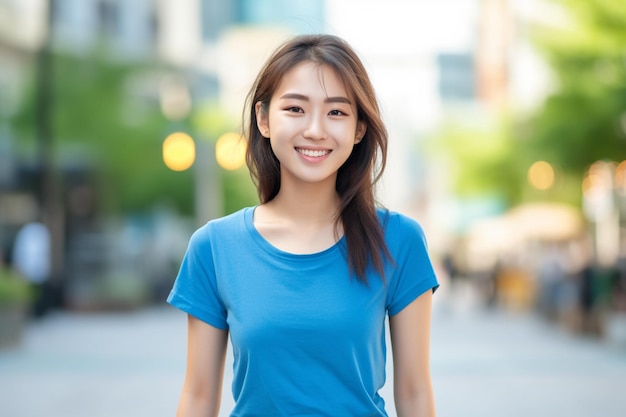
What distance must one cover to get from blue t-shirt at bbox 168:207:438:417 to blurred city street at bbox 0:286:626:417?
736 centimetres

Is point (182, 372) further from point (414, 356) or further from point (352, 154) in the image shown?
point (414, 356)

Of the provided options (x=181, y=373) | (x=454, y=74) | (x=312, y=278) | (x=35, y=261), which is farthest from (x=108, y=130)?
(x=454, y=74)

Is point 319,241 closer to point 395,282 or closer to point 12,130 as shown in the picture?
point 395,282

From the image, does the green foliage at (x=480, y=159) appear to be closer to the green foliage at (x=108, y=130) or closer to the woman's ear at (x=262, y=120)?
the green foliage at (x=108, y=130)

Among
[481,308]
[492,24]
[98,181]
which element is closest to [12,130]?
[98,181]

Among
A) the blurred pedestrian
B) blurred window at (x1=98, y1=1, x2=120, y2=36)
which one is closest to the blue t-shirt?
the blurred pedestrian

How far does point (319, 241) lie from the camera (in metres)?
2.76

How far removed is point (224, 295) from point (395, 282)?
0.37 metres

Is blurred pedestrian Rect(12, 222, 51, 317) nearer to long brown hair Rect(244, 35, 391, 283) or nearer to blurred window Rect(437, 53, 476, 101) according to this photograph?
long brown hair Rect(244, 35, 391, 283)

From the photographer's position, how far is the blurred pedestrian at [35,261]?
22312 millimetres

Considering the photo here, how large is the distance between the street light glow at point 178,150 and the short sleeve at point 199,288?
1993 centimetres

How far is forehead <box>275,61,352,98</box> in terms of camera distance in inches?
106

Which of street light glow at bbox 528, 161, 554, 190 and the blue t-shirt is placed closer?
the blue t-shirt

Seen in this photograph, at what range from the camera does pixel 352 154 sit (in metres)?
2.94
